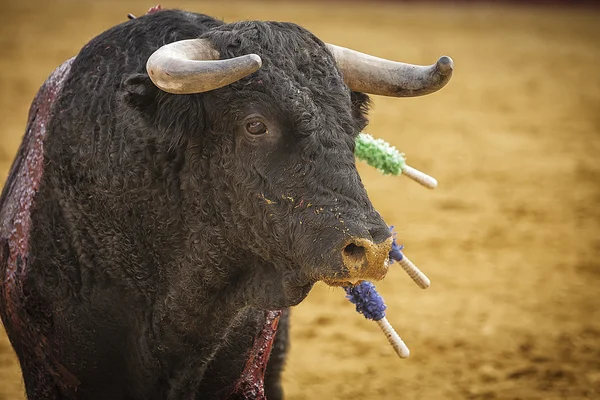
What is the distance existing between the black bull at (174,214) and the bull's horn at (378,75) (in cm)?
7

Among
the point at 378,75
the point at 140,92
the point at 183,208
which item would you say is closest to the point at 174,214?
the point at 183,208

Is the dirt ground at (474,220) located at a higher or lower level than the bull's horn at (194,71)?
higher

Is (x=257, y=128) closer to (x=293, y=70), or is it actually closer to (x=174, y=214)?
(x=293, y=70)

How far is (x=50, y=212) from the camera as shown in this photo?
10.0 feet

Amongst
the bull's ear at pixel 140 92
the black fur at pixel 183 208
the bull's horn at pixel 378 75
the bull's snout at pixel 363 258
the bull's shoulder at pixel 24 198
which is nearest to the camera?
the bull's snout at pixel 363 258

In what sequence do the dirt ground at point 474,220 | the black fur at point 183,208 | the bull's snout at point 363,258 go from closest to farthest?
the bull's snout at point 363,258 → the black fur at point 183,208 → the dirt ground at point 474,220

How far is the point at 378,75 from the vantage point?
9.74 ft

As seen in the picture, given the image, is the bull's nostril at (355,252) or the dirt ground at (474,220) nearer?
the bull's nostril at (355,252)

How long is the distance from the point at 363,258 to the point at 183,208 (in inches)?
29.9

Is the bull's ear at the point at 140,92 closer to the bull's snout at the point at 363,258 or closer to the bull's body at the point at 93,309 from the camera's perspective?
the bull's body at the point at 93,309

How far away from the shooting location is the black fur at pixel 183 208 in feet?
8.46

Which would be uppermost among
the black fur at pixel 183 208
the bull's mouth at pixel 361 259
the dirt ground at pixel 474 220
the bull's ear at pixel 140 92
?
the dirt ground at pixel 474 220

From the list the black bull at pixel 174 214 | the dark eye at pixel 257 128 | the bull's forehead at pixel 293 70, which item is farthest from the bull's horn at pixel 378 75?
the dark eye at pixel 257 128

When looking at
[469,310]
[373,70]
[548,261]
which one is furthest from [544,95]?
[373,70]
